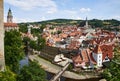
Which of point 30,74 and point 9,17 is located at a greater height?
point 9,17

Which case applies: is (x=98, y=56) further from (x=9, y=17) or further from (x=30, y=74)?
(x=9, y=17)

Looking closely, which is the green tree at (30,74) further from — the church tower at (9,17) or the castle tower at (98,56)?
the church tower at (9,17)

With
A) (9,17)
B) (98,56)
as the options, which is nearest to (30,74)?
(98,56)

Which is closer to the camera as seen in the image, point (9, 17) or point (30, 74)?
point (30, 74)

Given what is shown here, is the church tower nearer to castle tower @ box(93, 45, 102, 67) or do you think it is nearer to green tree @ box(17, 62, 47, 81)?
castle tower @ box(93, 45, 102, 67)

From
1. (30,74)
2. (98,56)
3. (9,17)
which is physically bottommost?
(98,56)

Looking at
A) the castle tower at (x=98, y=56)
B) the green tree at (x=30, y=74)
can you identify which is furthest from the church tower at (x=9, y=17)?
the green tree at (x=30, y=74)

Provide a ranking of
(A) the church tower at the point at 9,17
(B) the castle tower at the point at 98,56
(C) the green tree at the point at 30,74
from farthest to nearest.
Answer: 1. (A) the church tower at the point at 9,17
2. (B) the castle tower at the point at 98,56
3. (C) the green tree at the point at 30,74

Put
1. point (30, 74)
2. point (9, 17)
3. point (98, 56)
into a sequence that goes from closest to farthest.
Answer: point (30, 74) → point (98, 56) → point (9, 17)

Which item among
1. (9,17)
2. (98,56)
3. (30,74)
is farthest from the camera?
(9,17)

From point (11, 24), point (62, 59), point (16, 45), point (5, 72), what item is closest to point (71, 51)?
point (62, 59)

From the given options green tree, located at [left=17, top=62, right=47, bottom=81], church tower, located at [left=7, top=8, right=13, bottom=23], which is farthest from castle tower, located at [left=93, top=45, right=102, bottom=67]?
church tower, located at [left=7, top=8, right=13, bottom=23]
